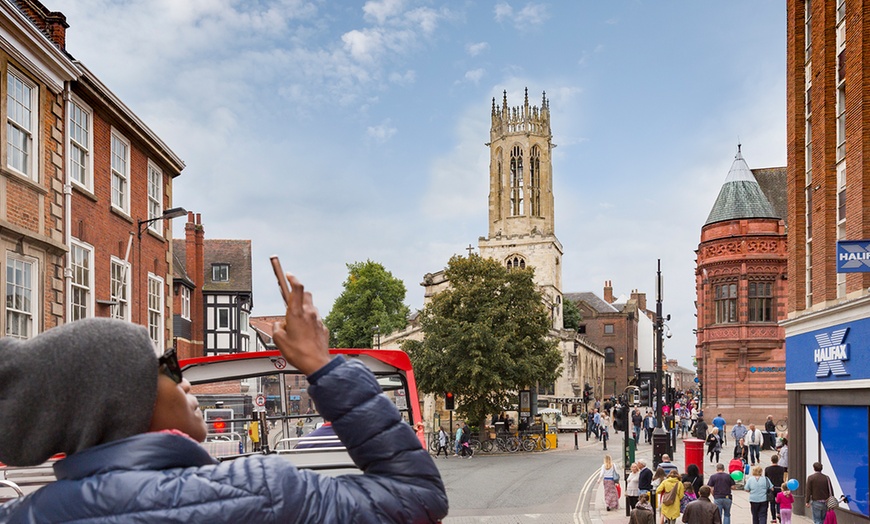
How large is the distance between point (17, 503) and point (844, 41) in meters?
19.7

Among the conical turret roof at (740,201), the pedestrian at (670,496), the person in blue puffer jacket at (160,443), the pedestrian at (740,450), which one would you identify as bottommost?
the pedestrian at (740,450)

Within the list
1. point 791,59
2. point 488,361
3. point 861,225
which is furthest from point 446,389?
point 861,225

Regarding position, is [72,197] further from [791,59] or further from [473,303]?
[473,303]

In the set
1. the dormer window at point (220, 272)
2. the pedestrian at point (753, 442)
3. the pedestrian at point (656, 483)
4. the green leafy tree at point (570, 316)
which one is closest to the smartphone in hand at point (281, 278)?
the pedestrian at point (656, 483)

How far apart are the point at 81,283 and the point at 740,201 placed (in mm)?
38138

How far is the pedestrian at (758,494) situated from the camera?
16.5 metres

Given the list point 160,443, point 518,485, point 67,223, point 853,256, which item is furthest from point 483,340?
point 160,443

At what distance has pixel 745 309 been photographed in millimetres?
46812

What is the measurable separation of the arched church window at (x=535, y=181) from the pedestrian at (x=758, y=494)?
7791cm

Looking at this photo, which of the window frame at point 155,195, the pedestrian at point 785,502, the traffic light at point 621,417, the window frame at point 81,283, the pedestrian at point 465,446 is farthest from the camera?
the pedestrian at point 465,446

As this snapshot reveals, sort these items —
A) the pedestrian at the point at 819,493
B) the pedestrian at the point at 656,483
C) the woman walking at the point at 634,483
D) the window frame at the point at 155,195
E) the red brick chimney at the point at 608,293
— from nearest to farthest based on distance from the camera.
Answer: the pedestrian at the point at 819,493 → the pedestrian at the point at 656,483 → the woman walking at the point at 634,483 → the window frame at the point at 155,195 → the red brick chimney at the point at 608,293

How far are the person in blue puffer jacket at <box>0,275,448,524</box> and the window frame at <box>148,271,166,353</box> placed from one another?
834 inches

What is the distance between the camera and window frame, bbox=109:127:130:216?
65.9ft

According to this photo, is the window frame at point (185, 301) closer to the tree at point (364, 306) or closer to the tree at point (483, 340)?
the tree at point (483, 340)
